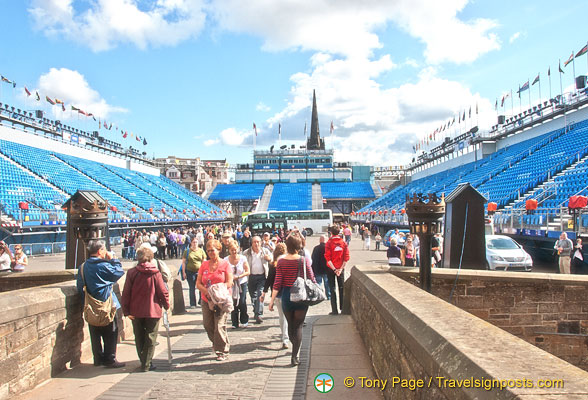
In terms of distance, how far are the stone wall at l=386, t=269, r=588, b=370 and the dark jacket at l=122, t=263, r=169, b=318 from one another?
403cm

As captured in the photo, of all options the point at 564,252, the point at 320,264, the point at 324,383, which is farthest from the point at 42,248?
the point at 564,252

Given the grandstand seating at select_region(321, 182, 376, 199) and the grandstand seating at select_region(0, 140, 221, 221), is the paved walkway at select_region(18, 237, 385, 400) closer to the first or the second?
the grandstand seating at select_region(0, 140, 221, 221)

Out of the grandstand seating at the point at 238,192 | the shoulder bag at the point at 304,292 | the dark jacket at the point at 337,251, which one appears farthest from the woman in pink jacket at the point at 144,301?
the grandstand seating at the point at 238,192

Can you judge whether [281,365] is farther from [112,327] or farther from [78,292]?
[78,292]

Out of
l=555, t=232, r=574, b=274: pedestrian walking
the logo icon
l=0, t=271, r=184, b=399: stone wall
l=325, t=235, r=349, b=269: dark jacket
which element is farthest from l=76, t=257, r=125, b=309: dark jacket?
l=555, t=232, r=574, b=274: pedestrian walking

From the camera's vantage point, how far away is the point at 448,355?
2.81m

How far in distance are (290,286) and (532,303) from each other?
3781 millimetres

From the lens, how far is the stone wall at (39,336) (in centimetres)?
441

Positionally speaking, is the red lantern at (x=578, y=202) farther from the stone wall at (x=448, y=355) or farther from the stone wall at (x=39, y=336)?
→ the stone wall at (x=39, y=336)

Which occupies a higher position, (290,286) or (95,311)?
(290,286)

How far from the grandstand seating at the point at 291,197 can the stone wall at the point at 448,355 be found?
63.3 meters

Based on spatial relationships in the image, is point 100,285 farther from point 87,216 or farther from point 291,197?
point 291,197

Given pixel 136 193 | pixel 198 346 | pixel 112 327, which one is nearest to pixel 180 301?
pixel 198 346

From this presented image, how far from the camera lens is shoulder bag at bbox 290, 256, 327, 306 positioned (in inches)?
219
